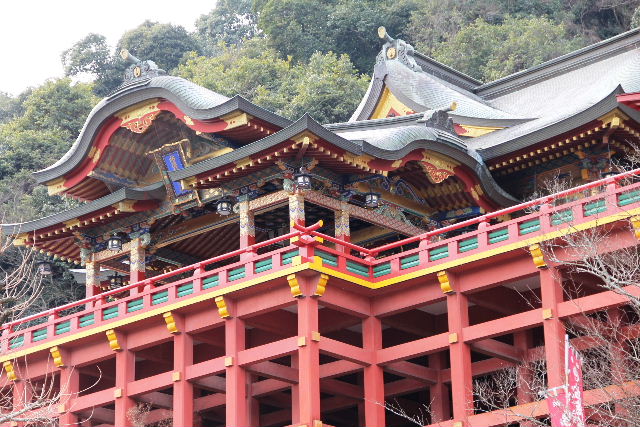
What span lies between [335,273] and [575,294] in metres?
4.00

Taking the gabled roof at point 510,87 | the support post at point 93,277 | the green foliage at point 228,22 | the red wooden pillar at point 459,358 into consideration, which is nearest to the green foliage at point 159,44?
the green foliage at point 228,22

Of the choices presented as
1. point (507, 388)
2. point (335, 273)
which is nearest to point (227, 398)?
point (335, 273)

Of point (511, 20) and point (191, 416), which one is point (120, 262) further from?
point (511, 20)

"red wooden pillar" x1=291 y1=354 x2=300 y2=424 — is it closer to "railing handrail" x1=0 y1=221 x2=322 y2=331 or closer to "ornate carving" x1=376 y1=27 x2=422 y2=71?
"railing handrail" x1=0 y1=221 x2=322 y2=331

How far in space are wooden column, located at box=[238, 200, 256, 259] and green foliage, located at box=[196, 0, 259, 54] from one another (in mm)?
43997

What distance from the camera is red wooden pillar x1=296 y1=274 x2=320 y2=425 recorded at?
2097cm

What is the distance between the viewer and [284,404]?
25844mm

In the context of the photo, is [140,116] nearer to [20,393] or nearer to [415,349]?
[20,393]

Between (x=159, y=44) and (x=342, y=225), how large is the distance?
38.0 metres

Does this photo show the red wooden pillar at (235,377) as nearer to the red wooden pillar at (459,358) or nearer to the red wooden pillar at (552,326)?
the red wooden pillar at (459,358)

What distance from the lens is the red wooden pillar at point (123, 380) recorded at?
933 inches

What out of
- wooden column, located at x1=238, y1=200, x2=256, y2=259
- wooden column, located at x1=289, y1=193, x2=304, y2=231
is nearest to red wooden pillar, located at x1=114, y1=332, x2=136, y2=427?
wooden column, located at x1=238, y1=200, x2=256, y2=259

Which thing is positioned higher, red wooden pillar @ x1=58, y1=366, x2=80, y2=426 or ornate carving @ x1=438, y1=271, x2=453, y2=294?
ornate carving @ x1=438, y1=271, x2=453, y2=294

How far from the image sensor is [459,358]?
2141 cm
